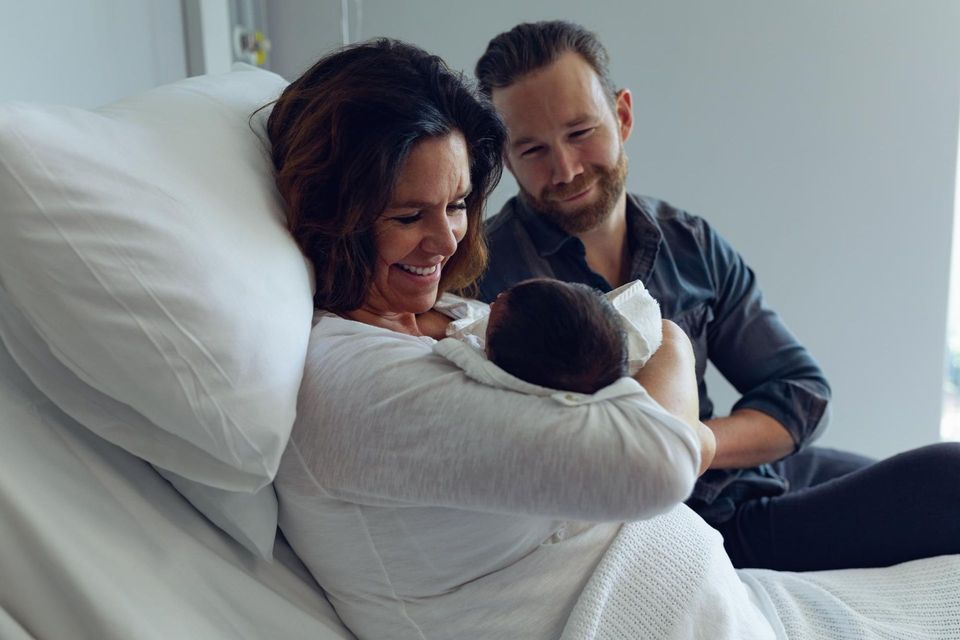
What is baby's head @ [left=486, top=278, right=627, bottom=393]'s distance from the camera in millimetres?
794

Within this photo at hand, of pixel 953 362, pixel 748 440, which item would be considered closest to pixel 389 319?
pixel 748 440

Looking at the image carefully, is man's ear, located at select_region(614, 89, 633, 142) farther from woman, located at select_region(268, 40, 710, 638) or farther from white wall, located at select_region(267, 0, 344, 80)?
white wall, located at select_region(267, 0, 344, 80)

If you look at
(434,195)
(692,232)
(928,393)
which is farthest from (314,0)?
(928,393)

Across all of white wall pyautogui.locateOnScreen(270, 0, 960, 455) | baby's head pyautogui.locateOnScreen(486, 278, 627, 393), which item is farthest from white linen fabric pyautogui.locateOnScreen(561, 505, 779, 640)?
white wall pyautogui.locateOnScreen(270, 0, 960, 455)

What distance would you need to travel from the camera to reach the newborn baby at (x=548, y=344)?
2.61 ft

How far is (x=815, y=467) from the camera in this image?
1766 millimetres

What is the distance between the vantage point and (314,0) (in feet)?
7.23

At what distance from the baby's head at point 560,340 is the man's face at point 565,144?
76 centimetres

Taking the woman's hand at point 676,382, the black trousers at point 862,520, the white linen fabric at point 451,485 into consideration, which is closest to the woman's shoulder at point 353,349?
the white linen fabric at point 451,485

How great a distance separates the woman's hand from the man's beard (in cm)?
55

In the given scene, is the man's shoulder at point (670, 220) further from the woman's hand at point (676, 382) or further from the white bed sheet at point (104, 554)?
the white bed sheet at point (104, 554)

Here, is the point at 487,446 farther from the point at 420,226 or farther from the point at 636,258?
the point at 636,258

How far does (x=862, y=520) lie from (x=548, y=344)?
831 millimetres

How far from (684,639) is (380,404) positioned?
393mm
